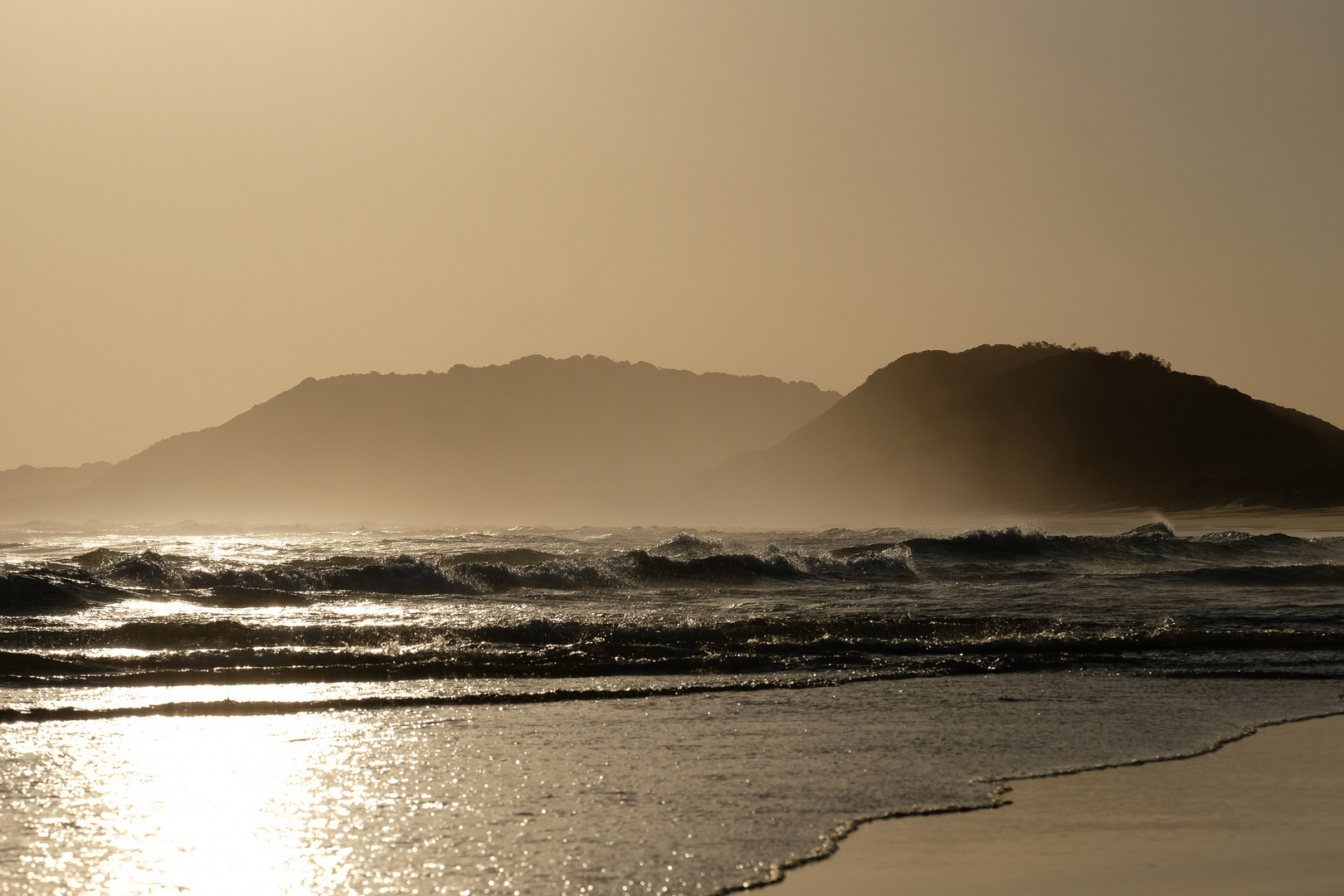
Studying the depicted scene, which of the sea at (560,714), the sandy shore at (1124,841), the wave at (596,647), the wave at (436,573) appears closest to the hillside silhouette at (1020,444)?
the wave at (436,573)

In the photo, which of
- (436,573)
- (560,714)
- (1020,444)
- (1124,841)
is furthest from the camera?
(1020,444)

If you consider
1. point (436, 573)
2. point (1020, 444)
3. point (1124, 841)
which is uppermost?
point (1020, 444)

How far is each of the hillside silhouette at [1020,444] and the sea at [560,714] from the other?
7677 cm

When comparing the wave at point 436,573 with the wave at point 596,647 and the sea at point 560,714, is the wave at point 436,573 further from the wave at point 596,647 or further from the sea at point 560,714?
the wave at point 596,647

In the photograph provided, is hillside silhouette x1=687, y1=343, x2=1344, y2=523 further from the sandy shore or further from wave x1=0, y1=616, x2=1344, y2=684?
the sandy shore

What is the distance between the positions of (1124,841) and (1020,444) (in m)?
113

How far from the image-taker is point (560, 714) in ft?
33.2

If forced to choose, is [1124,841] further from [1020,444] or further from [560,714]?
[1020,444]

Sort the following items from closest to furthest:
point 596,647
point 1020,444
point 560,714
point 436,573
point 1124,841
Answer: point 1124,841, point 560,714, point 596,647, point 436,573, point 1020,444

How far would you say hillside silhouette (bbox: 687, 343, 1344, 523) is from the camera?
104 m

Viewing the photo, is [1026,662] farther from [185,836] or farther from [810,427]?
[810,427]

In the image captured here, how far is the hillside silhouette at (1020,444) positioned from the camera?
103688 mm

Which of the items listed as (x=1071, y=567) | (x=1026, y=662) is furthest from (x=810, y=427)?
(x=1026, y=662)

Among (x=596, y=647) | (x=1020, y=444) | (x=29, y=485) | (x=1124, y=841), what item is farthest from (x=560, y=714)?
(x=29, y=485)
